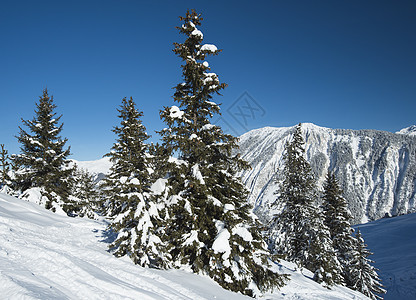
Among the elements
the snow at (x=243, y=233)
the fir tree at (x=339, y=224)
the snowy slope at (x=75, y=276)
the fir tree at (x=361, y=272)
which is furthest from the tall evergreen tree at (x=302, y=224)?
A: the snow at (x=243, y=233)

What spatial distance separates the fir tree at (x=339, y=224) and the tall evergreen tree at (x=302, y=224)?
4700 millimetres

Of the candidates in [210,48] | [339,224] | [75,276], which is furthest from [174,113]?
[339,224]

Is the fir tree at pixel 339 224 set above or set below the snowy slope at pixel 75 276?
above

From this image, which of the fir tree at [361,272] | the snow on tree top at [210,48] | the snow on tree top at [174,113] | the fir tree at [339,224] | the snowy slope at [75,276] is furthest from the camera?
the fir tree at [339,224]

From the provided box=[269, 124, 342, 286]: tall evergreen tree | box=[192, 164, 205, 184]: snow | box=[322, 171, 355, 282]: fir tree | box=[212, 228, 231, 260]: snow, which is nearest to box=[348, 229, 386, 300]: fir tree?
box=[322, 171, 355, 282]: fir tree

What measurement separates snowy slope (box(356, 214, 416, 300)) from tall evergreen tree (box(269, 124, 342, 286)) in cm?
2693

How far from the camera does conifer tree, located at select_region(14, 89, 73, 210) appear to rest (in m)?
19.3

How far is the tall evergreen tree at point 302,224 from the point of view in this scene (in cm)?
1656

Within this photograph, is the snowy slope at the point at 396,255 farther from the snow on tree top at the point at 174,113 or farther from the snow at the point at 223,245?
the snow on tree top at the point at 174,113

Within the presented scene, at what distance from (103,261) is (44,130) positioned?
17139 mm

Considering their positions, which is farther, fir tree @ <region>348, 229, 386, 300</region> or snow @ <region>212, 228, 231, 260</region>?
fir tree @ <region>348, 229, 386, 300</region>

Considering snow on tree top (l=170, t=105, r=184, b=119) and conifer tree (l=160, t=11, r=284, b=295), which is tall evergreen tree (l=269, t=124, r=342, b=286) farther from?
snow on tree top (l=170, t=105, r=184, b=119)

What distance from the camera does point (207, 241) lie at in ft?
32.9

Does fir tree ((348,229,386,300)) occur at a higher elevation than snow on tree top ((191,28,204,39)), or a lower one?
lower
